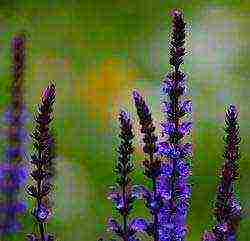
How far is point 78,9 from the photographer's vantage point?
157 inches

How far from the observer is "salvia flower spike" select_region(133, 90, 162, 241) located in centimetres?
113

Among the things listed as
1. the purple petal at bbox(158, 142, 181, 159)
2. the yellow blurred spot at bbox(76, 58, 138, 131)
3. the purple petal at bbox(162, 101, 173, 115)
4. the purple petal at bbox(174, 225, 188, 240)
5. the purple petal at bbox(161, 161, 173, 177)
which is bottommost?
the purple petal at bbox(174, 225, 188, 240)

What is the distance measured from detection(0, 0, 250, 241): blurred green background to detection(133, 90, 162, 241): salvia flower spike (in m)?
1.52

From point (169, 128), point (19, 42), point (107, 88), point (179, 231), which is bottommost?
point (179, 231)

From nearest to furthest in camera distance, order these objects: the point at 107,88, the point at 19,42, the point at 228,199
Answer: the point at 228,199 < the point at 19,42 < the point at 107,88

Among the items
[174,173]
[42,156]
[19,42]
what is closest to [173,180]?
[174,173]

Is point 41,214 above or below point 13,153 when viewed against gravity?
below

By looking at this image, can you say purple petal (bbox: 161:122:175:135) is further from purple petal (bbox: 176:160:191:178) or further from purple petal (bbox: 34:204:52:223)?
purple petal (bbox: 34:204:52:223)

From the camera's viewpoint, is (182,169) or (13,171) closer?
(182,169)

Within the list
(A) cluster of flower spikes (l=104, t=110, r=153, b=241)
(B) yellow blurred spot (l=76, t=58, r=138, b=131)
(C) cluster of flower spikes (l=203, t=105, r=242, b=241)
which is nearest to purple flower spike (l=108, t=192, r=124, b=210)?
(A) cluster of flower spikes (l=104, t=110, r=153, b=241)

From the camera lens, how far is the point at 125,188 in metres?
1.19

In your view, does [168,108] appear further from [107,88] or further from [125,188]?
[107,88]

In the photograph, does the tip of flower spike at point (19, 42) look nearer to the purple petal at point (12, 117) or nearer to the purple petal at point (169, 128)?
the purple petal at point (12, 117)

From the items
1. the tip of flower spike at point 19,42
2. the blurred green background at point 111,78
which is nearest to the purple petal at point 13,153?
the tip of flower spike at point 19,42
